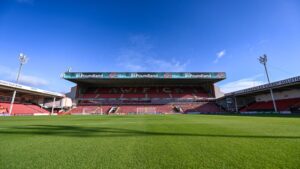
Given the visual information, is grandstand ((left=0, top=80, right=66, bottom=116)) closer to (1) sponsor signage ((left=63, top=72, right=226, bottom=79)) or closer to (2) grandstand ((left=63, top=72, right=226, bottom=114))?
(2) grandstand ((left=63, top=72, right=226, bottom=114))

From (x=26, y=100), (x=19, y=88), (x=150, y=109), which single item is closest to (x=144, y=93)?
(x=150, y=109)

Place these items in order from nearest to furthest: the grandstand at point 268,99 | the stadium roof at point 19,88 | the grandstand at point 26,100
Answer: the grandstand at point 268,99
the stadium roof at point 19,88
the grandstand at point 26,100

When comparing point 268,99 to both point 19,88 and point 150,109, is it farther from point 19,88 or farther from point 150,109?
point 19,88

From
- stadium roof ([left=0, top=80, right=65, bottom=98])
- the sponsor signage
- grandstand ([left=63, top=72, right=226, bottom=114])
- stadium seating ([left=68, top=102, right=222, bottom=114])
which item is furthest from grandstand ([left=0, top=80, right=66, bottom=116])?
the sponsor signage

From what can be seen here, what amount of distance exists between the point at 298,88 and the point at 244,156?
3305 centimetres

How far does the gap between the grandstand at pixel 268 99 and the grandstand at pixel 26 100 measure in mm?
45197

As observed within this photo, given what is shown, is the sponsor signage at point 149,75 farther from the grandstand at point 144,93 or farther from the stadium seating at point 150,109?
the stadium seating at point 150,109

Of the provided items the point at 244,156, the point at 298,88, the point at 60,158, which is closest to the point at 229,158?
the point at 244,156

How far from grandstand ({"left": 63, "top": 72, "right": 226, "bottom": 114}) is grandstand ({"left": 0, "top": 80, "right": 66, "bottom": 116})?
5770 mm

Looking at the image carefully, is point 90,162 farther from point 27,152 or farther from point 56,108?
point 56,108

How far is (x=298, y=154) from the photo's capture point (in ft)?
7.72

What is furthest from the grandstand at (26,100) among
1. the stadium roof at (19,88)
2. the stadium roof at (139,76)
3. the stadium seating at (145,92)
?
the stadium seating at (145,92)

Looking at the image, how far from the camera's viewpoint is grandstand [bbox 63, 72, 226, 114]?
1419 inches

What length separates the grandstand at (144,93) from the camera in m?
36.0
